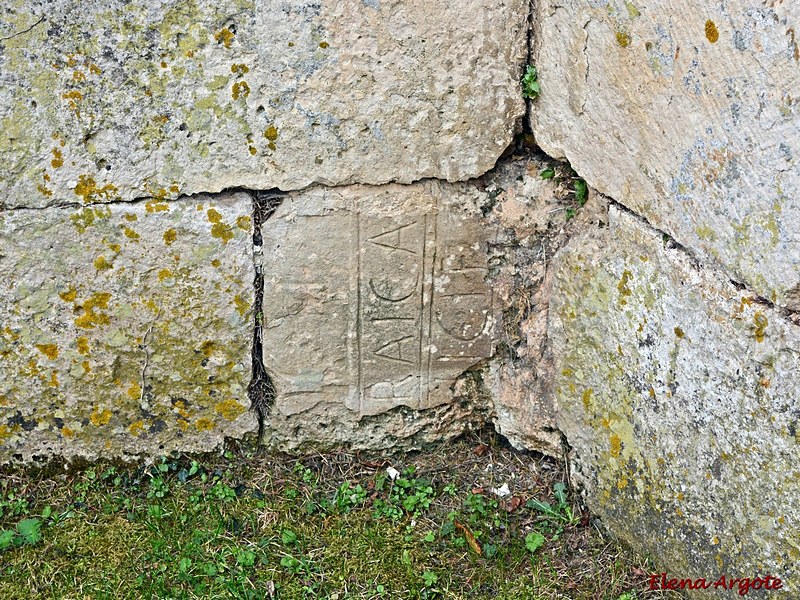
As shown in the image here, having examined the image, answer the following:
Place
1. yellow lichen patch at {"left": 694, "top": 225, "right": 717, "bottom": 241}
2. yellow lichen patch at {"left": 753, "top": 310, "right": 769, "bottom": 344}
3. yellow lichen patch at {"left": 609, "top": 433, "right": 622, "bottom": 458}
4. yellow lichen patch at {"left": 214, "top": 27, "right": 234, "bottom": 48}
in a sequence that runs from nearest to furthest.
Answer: yellow lichen patch at {"left": 753, "top": 310, "right": 769, "bottom": 344}
yellow lichen patch at {"left": 694, "top": 225, "right": 717, "bottom": 241}
yellow lichen patch at {"left": 214, "top": 27, "right": 234, "bottom": 48}
yellow lichen patch at {"left": 609, "top": 433, "right": 622, "bottom": 458}

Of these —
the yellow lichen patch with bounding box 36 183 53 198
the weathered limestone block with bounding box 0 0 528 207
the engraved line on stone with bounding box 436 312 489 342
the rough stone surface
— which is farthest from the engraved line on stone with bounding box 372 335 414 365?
the yellow lichen patch with bounding box 36 183 53 198

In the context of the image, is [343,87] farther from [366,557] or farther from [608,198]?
[366,557]

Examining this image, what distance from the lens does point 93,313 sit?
2.71 meters

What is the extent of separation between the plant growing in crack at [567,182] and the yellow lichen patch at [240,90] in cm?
93

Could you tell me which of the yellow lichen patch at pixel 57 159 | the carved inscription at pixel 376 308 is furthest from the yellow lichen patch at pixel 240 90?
the yellow lichen patch at pixel 57 159

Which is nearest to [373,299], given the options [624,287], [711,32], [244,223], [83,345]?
[244,223]

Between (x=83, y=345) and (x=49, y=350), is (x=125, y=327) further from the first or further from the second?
(x=49, y=350)

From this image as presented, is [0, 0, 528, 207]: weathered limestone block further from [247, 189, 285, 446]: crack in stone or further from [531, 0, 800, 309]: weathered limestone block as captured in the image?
[531, 0, 800, 309]: weathered limestone block

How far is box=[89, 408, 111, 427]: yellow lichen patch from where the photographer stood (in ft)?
9.32

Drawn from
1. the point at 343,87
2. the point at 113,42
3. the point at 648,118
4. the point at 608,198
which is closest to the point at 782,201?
the point at 648,118

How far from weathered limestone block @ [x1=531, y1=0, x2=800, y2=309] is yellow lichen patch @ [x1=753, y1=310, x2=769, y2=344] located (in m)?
0.05

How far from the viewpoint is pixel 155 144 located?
99.9 inches

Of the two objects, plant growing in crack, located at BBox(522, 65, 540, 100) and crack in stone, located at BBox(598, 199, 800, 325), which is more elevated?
plant growing in crack, located at BBox(522, 65, 540, 100)

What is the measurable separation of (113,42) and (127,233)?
0.55 metres
